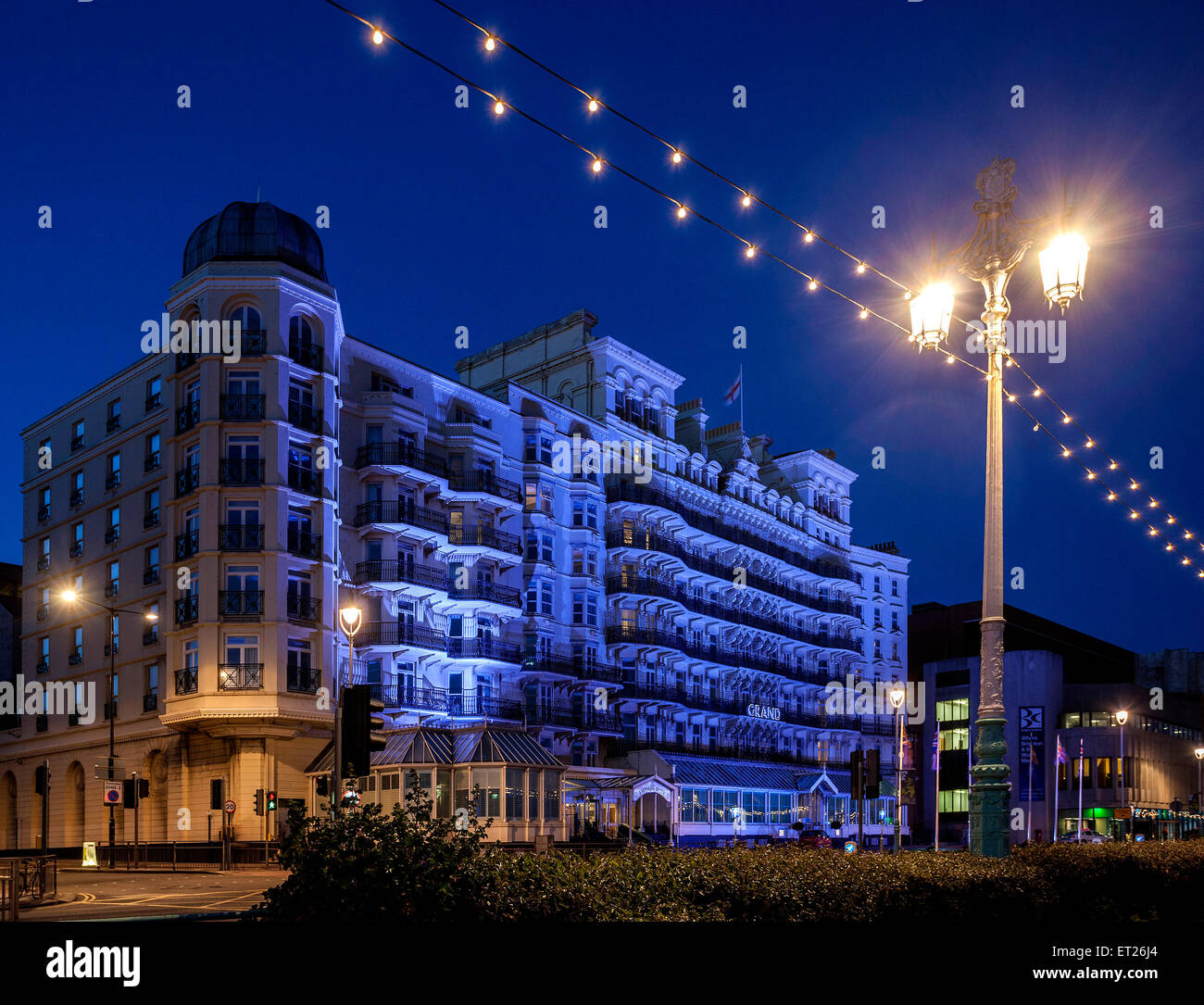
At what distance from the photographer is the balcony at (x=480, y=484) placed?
53.1 m

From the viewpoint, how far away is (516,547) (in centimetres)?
5553

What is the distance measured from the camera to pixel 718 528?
70.9 metres

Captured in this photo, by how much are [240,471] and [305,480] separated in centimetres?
244

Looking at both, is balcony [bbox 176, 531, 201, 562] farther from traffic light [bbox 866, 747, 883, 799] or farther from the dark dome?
traffic light [bbox 866, 747, 883, 799]

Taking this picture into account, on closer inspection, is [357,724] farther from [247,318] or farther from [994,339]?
[247,318]

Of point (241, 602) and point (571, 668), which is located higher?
point (241, 602)

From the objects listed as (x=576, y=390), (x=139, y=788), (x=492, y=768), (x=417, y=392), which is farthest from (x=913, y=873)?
(x=576, y=390)

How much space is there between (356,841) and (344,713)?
736cm

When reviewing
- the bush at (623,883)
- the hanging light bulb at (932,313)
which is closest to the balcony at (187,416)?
the hanging light bulb at (932,313)

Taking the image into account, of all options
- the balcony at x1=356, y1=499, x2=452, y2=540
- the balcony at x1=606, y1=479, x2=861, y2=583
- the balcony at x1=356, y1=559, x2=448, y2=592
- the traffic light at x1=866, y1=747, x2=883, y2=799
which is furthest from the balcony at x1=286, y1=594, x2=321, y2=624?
the traffic light at x1=866, y1=747, x2=883, y2=799

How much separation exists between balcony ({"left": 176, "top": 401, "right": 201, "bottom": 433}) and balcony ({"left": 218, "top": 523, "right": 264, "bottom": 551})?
441 centimetres

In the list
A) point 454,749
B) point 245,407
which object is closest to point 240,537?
point 245,407

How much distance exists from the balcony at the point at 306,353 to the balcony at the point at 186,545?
7.39m

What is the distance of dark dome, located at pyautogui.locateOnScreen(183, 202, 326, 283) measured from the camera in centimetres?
4597
